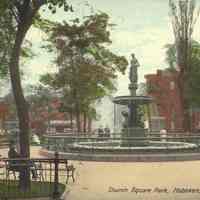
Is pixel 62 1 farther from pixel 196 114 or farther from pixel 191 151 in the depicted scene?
pixel 196 114

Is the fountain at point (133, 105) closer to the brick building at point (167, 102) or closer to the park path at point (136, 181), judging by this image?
the park path at point (136, 181)

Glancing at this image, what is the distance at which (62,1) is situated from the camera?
1593 cm

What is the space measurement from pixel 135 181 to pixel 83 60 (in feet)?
117

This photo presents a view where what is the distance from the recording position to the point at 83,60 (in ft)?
178

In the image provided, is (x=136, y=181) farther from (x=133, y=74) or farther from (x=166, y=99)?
(x=166, y=99)

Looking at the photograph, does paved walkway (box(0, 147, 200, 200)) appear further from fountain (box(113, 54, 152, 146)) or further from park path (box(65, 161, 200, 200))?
fountain (box(113, 54, 152, 146))

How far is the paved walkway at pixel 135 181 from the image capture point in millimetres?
15422

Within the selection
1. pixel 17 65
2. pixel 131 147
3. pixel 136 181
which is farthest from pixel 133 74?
pixel 17 65

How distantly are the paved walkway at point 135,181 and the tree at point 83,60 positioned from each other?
26.3 meters

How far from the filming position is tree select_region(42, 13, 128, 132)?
52.9 m

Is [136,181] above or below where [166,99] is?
below

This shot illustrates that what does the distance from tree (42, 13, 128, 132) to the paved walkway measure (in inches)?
1036

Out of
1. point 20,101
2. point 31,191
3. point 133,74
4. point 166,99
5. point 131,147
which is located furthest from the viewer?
point 166,99

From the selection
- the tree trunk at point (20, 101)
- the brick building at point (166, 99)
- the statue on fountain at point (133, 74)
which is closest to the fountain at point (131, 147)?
the statue on fountain at point (133, 74)
